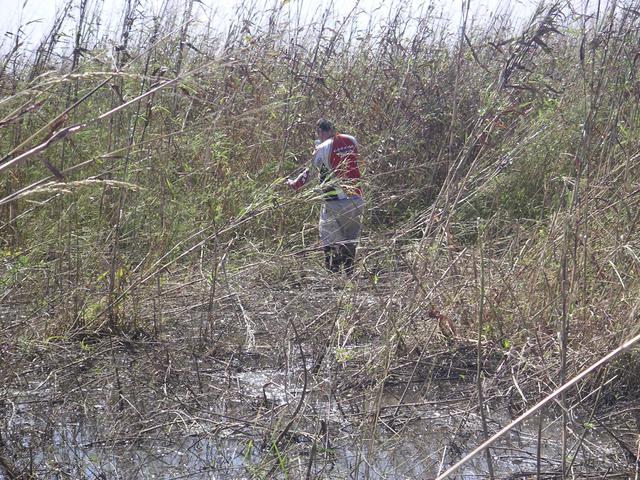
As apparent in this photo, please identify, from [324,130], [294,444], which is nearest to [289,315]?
[294,444]

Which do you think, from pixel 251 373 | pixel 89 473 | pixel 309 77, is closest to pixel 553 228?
pixel 251 373

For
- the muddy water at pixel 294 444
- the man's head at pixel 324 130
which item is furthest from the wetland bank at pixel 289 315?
the man's head at pixel 324 130

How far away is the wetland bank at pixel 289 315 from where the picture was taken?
2979 millimetres

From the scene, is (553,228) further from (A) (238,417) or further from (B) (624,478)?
(A) (238,417)

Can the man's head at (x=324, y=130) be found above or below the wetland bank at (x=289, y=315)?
above

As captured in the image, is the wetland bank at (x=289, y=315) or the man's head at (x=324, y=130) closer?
the wetland bank at (x=289, y=315)

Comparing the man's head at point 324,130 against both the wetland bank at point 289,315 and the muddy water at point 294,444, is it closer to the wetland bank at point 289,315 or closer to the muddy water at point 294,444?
the wetland bank at point 289,315

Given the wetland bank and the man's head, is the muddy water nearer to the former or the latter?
the wetland bank

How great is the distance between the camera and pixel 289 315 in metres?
4.09

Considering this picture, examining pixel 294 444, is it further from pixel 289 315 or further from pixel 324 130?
pixel 324 130

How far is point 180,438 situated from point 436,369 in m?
1.18

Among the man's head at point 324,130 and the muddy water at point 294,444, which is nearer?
the muddy water at point 294,444

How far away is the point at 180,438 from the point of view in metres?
3.17

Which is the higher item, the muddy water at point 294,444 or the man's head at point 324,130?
the man's head at point 324,130
